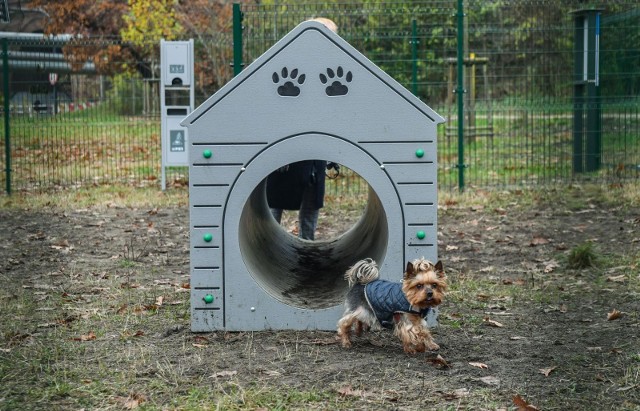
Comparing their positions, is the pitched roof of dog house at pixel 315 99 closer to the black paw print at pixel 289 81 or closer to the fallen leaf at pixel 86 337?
the black paw print at pixel 289 81

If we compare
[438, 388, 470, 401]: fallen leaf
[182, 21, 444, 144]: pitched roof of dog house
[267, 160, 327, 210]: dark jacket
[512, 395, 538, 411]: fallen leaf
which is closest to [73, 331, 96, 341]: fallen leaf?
[182, 21, 444, 144]: pitched roof of dog house

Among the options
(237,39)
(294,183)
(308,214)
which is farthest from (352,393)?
(237,39)

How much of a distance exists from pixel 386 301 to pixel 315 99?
4.36ft

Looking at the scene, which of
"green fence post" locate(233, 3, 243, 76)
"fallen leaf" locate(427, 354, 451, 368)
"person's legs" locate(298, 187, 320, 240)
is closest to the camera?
"fallen leaf" locate(427, 354, 451, 368)

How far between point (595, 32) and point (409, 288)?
8248mm

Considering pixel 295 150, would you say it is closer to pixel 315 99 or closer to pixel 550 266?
pixel 315 99

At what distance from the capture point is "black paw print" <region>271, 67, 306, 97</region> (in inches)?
226

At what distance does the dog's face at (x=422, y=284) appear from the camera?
5074 mm

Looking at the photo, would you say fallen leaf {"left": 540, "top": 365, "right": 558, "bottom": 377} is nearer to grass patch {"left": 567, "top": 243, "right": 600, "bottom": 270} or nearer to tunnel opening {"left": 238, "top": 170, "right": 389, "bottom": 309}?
tunnel opening {"left": 238, "top": 170, "right": 389, "bottom": 309}

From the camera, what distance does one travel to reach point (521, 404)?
4297 millimetres

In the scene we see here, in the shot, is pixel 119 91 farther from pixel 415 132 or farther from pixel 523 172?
pixel 415 132

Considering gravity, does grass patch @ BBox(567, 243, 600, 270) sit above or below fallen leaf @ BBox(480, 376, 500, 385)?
above

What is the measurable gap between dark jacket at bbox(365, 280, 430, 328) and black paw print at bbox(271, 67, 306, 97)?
4.15 ft

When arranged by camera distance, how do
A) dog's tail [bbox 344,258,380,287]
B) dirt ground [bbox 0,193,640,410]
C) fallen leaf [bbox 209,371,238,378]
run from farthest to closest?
dog's tail [bbox 344,258,380,287] < fallen leaf [bbox 209,371,238,378] < dirt ground [bbox 0,193,640,410]
